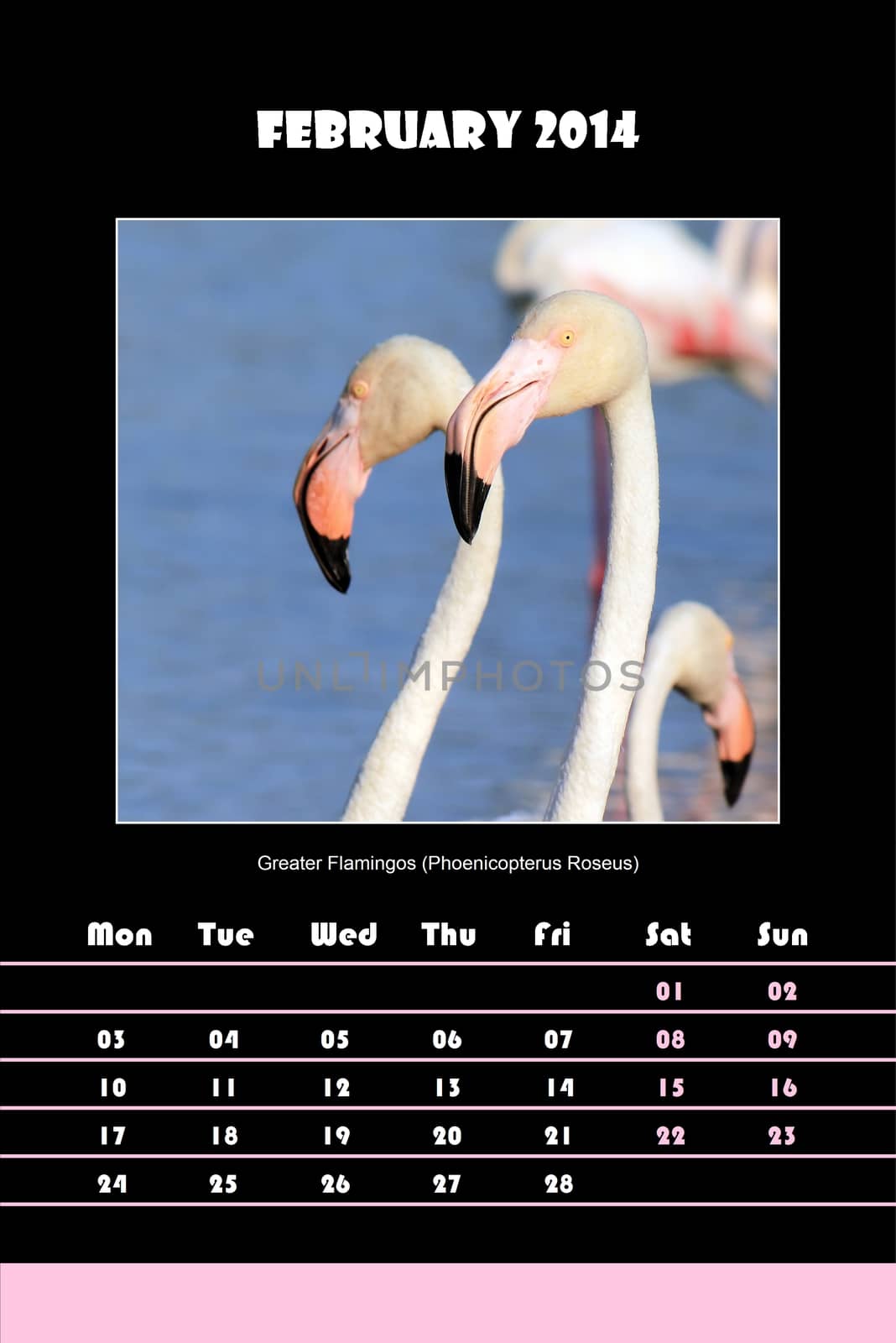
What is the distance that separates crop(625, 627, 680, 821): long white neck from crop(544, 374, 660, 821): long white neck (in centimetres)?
118

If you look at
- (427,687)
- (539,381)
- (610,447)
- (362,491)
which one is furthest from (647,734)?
(539,381)

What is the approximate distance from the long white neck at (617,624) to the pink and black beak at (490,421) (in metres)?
0.25

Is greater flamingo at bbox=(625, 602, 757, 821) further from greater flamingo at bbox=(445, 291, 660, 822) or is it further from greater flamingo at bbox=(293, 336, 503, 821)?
greater flamingo at bbox=(445, 291, 660, 822)

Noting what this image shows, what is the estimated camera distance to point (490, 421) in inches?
169

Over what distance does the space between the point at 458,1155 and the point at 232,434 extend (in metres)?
7.71

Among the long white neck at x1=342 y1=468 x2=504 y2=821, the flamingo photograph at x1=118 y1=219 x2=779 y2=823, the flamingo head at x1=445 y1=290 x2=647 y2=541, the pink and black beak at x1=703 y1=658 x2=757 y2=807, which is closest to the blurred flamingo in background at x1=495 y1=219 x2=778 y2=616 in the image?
the flamingo photograph at x1=118 y1=219 x2=779 y2=823

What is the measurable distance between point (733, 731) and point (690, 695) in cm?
14

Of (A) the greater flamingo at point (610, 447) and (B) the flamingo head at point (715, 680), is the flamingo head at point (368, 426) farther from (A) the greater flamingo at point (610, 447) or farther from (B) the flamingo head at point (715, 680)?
(B) the flamingo head at point (715, 680)

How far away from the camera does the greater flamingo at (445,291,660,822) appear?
14.0ft

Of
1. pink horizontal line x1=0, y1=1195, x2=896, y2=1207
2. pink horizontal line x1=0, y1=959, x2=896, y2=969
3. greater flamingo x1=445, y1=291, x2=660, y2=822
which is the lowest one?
pink horizontal line x1=0, y1=1195, x2=896, y2=1207

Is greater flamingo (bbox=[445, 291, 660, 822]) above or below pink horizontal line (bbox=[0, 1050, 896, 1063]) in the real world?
above

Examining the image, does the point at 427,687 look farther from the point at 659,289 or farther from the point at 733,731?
the point at 659,289

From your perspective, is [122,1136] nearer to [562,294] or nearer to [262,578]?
[562,294]

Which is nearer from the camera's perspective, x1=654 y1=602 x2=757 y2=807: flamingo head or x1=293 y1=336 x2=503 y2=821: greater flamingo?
x1=293 y1=336 x2=503 y2=821: greater flamingo
